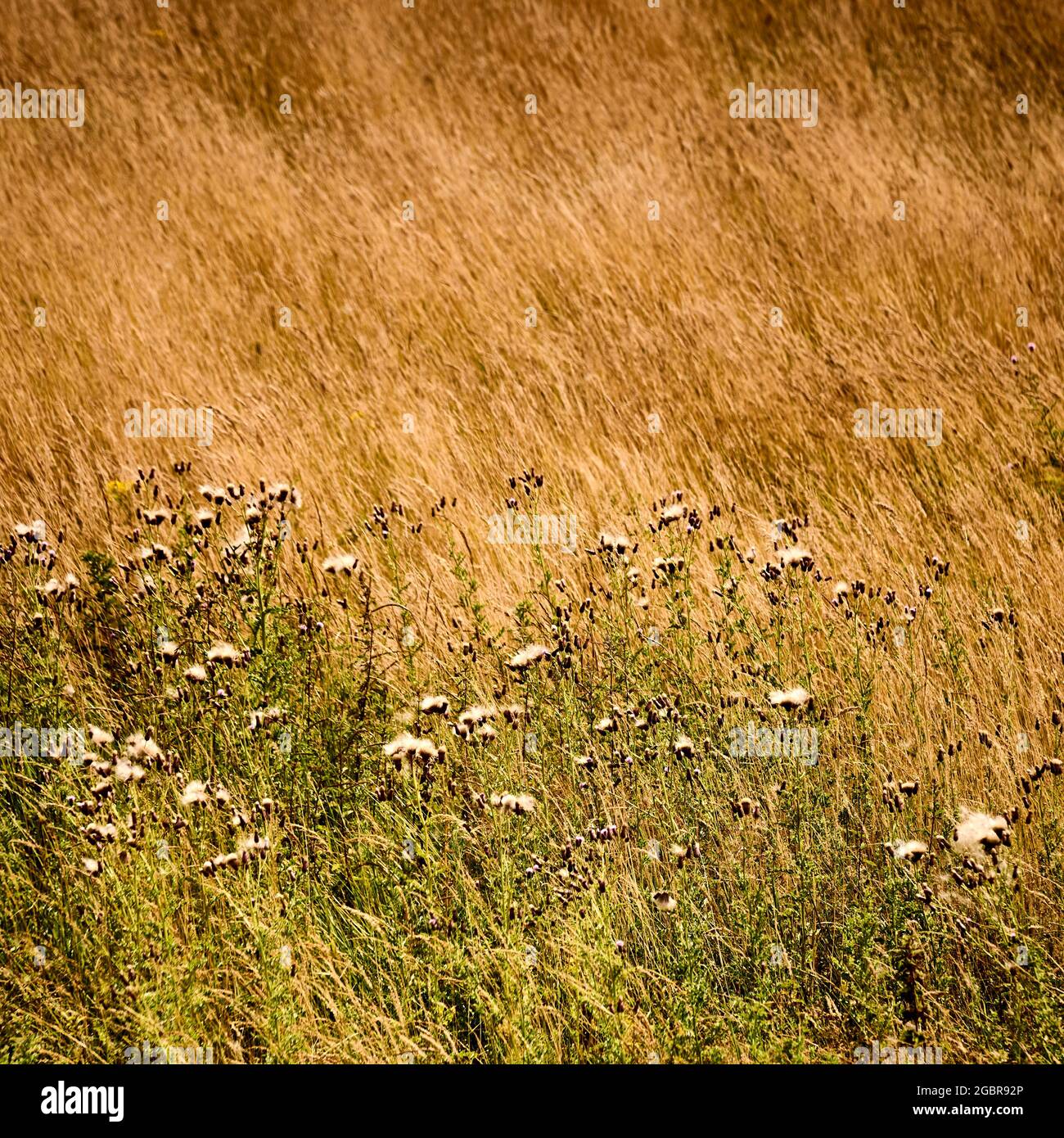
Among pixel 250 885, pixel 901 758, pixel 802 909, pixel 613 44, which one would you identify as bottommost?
pixel 802 909

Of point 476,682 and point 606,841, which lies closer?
point 606,841

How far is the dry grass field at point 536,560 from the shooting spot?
93.5 inches

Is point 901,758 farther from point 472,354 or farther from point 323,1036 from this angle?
point 472,354

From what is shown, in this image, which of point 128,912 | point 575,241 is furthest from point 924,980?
point 575,241

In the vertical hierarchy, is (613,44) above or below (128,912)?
above

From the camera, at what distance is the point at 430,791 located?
2.77 metres

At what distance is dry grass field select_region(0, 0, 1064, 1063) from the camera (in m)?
2.38

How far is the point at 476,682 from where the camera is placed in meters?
3.24

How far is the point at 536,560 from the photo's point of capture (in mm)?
3750

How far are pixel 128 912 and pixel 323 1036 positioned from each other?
1.88 ft

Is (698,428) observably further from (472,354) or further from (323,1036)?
(323,1036)

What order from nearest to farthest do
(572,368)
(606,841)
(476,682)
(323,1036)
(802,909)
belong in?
(323,1036)
(802,909)
(606,841)
(476,682)
(572,368)

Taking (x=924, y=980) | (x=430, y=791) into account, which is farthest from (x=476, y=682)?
(x=924, y=980)

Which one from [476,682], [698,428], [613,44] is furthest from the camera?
[613,44]
